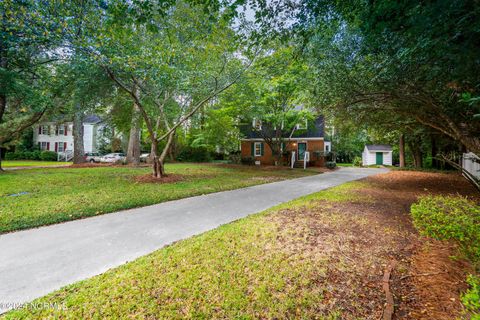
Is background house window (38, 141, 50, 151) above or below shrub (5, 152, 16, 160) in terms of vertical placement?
above

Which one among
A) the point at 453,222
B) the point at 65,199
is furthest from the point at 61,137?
the point at 453,222

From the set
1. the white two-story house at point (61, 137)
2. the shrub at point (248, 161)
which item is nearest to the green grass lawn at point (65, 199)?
the shrub at point (248, 161)

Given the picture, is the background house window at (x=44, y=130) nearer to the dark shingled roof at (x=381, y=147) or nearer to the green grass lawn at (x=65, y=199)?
the green grass lawn at (x=65, y=199)

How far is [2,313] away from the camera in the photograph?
2.02m

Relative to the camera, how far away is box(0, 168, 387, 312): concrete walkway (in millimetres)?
2568

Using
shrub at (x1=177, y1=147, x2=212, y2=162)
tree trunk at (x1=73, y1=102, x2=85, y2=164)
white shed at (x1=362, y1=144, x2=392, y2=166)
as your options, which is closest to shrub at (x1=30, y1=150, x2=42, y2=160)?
tree trunk at (x1=73, y1=102, x2=85, y2=164)

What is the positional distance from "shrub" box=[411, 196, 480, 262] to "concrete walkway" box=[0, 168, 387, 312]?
3399mm

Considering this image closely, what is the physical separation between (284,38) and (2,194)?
9333mm

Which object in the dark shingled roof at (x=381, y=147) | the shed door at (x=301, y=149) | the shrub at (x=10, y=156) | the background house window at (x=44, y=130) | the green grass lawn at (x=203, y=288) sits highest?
the background house window at (x=44, y=130)

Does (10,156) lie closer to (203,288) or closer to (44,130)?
(44,130)

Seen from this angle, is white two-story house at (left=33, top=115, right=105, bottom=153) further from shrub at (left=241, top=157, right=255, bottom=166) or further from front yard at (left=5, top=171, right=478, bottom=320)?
front yard at (left=5, top=171, right=478, bottom=320)

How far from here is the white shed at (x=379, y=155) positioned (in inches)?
1139

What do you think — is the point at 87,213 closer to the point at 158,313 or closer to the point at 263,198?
the point at 158,313

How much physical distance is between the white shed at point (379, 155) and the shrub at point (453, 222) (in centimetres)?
3057
